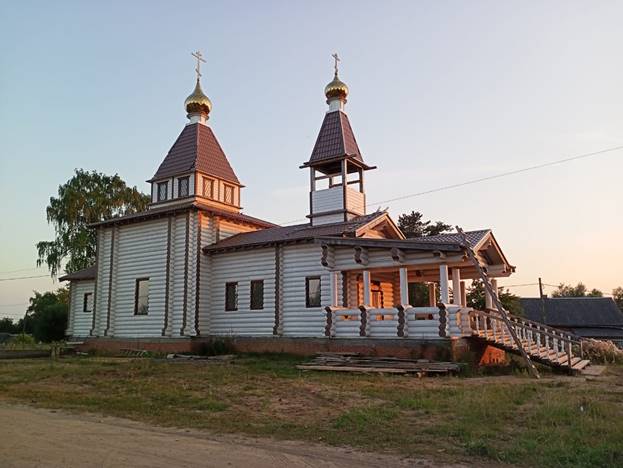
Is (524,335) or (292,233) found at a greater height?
(292,233)

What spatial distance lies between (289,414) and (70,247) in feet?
117

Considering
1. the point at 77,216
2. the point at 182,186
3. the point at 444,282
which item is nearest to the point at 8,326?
the point at 77,216

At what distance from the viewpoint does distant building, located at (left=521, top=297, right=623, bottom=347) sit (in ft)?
162

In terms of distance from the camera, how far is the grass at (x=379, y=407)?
23.2ft

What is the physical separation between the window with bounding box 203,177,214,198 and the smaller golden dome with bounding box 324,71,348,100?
6.95m

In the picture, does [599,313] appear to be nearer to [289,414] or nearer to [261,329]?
[261,329]

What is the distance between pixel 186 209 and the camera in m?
23.4

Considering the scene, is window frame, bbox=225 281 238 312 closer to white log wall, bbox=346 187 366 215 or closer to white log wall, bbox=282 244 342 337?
white log wall, bbox=282 244 342 337

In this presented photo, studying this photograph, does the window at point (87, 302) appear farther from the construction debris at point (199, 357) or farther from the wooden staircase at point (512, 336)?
the wooden staircase at point (512, 336)

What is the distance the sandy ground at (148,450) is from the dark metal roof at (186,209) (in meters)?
15.4

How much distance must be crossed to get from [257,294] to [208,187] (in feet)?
22.3

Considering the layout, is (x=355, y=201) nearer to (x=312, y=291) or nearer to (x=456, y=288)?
(x=312, y=291)

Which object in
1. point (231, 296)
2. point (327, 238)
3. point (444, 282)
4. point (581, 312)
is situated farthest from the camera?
point (581, 312)

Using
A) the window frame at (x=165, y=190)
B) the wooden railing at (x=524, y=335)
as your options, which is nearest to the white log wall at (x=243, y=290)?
the window frame at (x=165, y=190)
